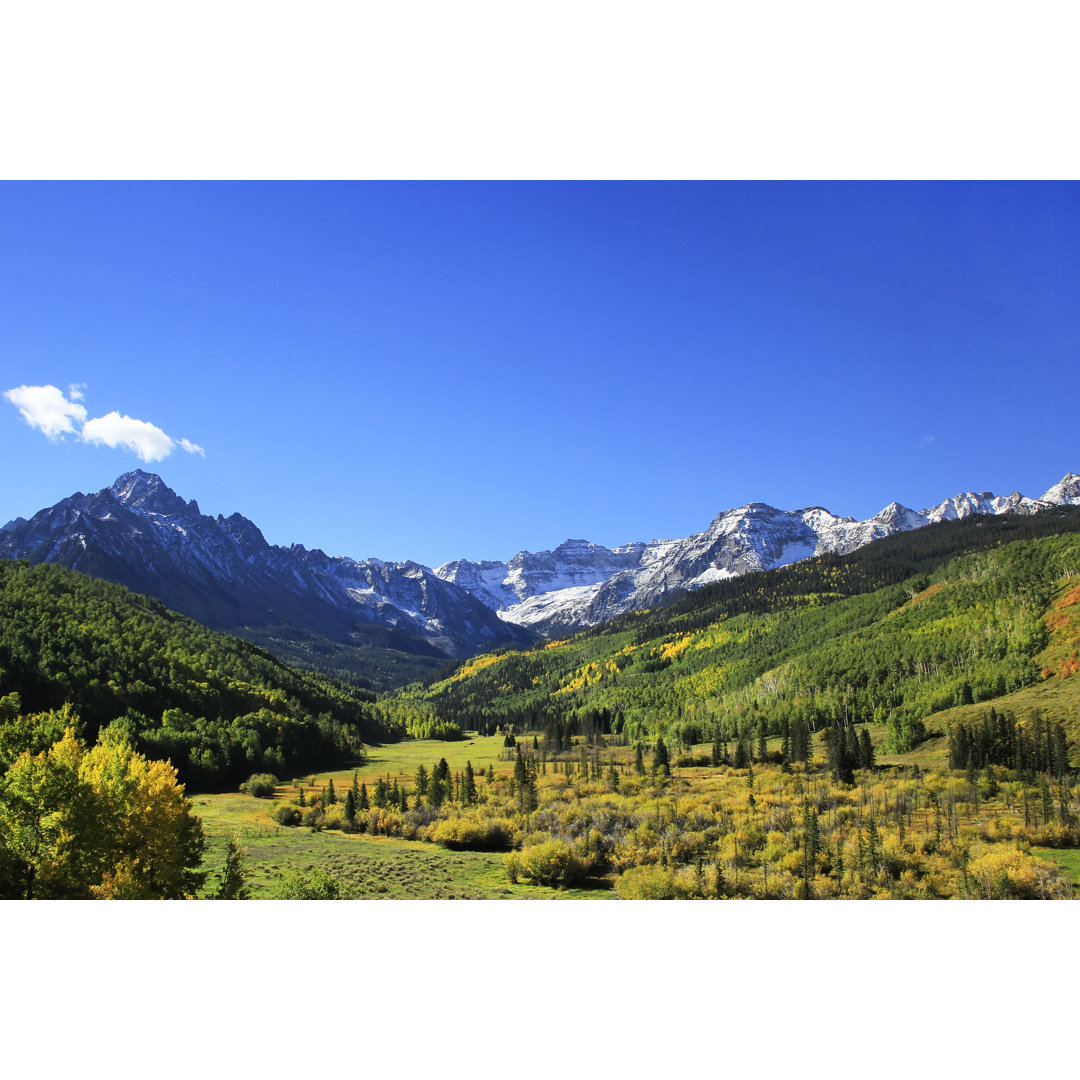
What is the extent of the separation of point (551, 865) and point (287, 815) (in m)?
29.0

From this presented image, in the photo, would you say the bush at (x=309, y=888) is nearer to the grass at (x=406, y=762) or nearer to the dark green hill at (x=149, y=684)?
the grass at (x=406, y=762)

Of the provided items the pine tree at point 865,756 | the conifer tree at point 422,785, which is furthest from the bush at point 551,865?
the pine tree at point 865,756

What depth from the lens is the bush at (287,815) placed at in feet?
208

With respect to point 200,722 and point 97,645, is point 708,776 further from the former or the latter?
point 97,645

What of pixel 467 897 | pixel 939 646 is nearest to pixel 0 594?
pixel 467 897

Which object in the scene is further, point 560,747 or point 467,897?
point 560,747

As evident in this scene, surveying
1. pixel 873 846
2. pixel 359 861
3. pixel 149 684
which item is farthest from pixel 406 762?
pixel 873 846

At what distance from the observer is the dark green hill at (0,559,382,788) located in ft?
244

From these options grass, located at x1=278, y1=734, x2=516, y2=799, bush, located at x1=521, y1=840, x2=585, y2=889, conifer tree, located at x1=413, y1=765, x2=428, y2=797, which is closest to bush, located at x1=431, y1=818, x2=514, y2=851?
bush, located at x1=521, y1=840, x2=585, y2=889

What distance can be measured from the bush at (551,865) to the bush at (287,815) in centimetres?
2593

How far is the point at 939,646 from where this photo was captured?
156 metres

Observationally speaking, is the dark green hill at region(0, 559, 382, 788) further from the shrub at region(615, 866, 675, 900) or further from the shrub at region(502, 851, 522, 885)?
the shrub at region(615, 866, 675, 900)

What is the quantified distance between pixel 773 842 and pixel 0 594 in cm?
11462
